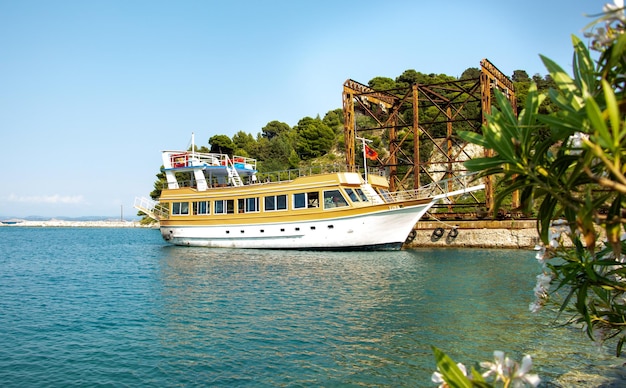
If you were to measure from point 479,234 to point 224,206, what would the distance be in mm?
14332

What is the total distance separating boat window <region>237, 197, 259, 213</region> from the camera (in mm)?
27547

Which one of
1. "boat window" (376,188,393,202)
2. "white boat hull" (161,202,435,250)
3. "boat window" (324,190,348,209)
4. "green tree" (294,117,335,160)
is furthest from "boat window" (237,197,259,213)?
"green tree" (294,117,335,160)

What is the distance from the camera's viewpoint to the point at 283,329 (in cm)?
948

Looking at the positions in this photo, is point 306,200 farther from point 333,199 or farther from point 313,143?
point 313,143

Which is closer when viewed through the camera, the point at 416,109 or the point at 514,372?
the point at 514,372

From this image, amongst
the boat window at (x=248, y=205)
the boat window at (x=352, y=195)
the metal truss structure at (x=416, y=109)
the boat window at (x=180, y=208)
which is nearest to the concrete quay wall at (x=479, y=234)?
the metal truss structure at (x=416, y=109)

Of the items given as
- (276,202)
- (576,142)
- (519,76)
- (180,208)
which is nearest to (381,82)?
(519,76)

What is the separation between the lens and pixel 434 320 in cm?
989

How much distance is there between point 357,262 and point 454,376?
17735mm

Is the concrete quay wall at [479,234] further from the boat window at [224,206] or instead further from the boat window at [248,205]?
→ the boat window at [224,206]

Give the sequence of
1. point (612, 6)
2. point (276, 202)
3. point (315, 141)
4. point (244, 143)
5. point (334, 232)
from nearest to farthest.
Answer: point (612, 6) → point (334, 232) → point (276, 202) → point (315, 141) → point (244, 143)

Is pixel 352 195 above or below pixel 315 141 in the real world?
below

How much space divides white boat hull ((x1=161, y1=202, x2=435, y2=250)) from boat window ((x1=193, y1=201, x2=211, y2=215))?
1480mm

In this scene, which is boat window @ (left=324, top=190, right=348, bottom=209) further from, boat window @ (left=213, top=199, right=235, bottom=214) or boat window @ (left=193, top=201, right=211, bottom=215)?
boat window @ (left=193, top=201, right=211, bottom=215)
